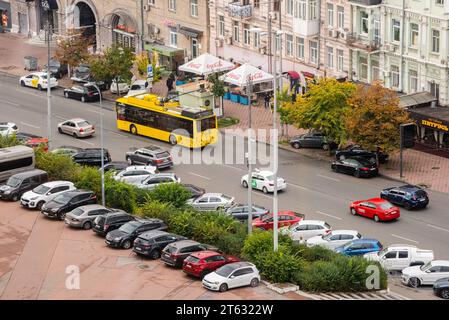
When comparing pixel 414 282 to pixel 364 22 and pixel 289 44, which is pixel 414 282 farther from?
pixel 289 44

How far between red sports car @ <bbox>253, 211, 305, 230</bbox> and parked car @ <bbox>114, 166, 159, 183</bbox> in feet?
36.0

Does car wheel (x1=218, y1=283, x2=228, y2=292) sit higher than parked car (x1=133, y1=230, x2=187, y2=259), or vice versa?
parked car (x1=133, y1=230, x2=187, y2=259)

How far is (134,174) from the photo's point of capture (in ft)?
266

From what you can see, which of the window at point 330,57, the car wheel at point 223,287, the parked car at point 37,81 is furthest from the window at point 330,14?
the car wheel at point 223,287

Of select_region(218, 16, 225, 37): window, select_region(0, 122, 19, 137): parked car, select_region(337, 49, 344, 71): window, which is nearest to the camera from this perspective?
select_region(0, 122, 19, 137): parked car

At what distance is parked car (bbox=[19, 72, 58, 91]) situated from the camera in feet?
345

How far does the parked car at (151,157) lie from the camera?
278 ft

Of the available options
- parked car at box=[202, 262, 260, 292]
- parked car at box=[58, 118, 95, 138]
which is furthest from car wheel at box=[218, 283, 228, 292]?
parked car at box=[58, 118, 95, 138]

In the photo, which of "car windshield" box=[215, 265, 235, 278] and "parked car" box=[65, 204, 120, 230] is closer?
"car windshield" box=[215, 265, 235, 278]

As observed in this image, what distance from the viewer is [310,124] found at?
3371 inches

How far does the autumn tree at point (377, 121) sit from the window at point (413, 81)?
753 centimetres

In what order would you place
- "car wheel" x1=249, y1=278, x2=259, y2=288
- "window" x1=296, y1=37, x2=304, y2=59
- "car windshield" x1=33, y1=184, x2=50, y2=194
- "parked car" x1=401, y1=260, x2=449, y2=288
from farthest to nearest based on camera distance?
"window" x1=296, y1=37, x2=304, y2=59 → "car windshield" x1=33, y1=184, x2=50, y2=194 → "parked car" x1=401, y1=260, x2=449, y2=288 → "car wheel" x1=249, y1=278, x2=259, y2=288

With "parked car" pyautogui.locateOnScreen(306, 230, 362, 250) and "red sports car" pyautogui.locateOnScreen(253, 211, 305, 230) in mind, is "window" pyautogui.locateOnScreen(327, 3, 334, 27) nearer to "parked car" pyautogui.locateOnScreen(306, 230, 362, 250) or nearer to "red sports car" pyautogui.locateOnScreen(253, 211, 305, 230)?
"red sports car" pyautogui.locateOnScreen(253, 211, 305, 230)

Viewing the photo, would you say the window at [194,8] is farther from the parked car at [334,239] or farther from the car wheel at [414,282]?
the car wheel at [414,282]
